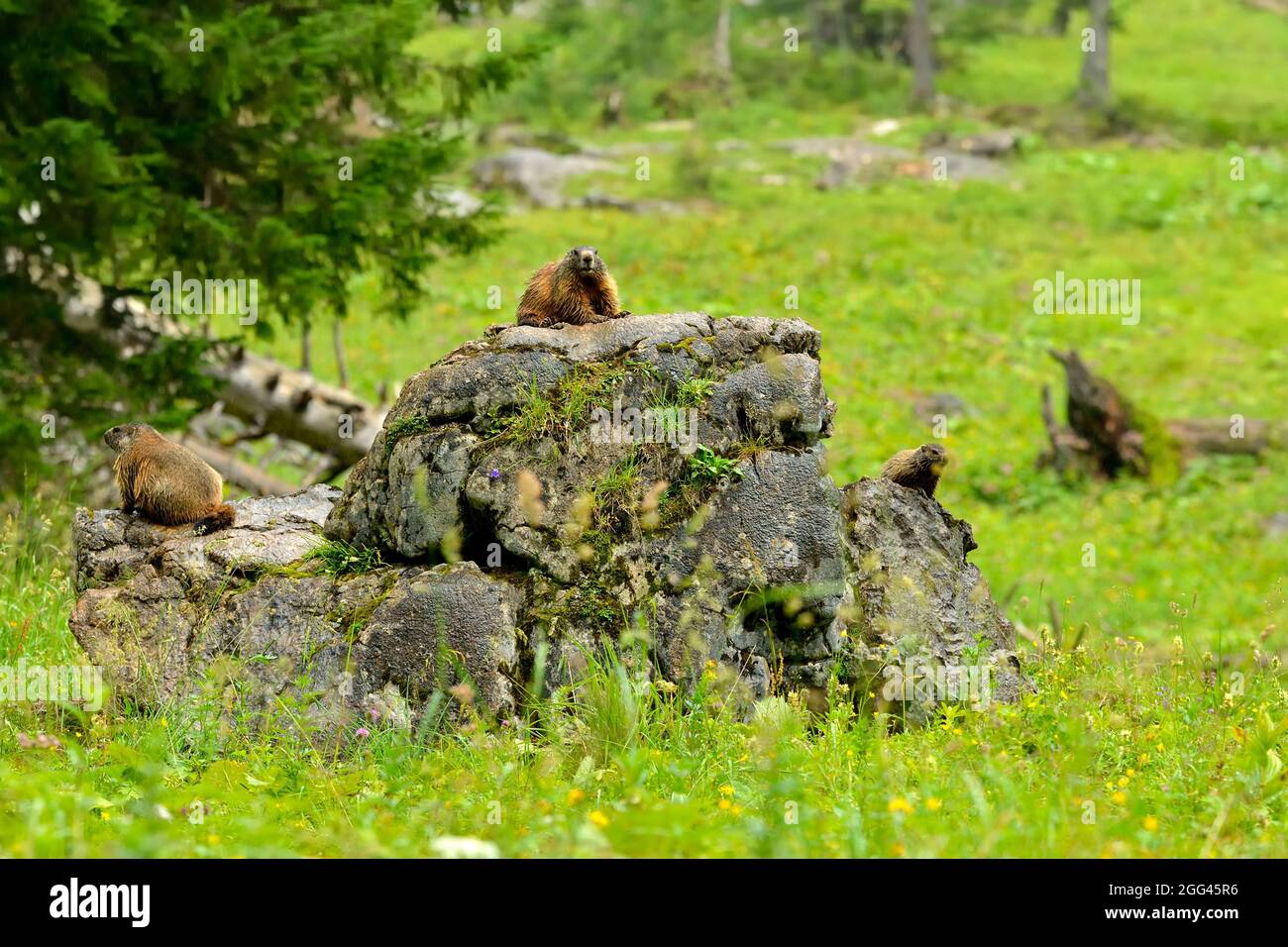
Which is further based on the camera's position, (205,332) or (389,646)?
(205,332)

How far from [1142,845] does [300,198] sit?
8.19 metres

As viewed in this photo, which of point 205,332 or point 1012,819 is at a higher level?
point 205,332

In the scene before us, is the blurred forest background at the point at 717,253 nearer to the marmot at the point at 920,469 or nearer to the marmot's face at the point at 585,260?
the marmot at the point at 920,469

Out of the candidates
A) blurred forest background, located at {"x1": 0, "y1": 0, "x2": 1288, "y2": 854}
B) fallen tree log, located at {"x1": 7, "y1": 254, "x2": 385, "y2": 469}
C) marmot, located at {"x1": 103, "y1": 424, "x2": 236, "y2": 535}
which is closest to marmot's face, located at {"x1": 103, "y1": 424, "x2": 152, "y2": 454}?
marmot, located at {"x1": 103, "y1": 424, "x2": 236, "y2": 535}

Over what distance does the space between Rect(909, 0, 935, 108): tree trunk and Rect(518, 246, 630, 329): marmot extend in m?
36.7

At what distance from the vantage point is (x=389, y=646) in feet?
19.2

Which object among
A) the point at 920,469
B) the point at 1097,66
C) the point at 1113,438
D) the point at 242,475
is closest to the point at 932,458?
the point at 920,469

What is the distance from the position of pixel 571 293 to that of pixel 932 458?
2.20 meters

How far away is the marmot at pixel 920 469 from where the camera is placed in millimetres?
7148

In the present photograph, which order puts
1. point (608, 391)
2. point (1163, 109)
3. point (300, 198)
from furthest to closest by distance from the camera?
1. point (1163, 109)
2. point (300, 198)
3. point (608, 391)

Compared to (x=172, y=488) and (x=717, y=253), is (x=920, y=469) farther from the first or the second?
(x=717, y=253)

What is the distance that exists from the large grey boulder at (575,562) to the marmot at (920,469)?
23.9 inches

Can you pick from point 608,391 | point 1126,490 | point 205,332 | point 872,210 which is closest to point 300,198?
point 205,332

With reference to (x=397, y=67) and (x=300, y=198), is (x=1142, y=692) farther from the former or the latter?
(x=397, y=67)
